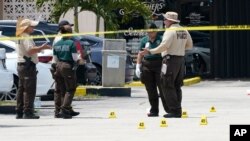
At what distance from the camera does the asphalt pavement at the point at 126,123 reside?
13.7 m

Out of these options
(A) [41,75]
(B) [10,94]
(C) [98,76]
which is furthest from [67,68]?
(C) [98,76]

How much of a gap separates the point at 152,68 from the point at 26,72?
2.24 meters

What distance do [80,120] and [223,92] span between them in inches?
389

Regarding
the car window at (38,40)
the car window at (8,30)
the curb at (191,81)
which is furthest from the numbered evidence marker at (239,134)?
the curb at (191,81)

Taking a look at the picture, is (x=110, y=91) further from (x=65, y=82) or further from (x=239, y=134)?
(x=239, y=134)

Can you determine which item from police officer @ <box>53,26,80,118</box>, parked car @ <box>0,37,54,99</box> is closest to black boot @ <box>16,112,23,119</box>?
police officer @ <box>53,26,80,118</box>

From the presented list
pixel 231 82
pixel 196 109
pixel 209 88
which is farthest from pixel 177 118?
pixel 231 82

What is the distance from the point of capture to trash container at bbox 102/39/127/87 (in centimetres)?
2511

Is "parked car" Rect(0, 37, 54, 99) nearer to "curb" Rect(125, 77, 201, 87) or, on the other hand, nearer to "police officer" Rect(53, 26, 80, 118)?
"police officer" Rect(53, 26, 80, 118)

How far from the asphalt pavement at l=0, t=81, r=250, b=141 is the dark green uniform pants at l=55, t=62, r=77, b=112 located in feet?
1.31

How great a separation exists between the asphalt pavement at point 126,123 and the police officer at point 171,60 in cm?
33

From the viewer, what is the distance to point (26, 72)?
17516 mm

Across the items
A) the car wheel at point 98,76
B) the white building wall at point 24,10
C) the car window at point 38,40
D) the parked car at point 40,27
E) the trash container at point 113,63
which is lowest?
the car wheel at point 98,76

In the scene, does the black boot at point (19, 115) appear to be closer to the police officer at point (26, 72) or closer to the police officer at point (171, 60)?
the police officer at point (26, 72)
